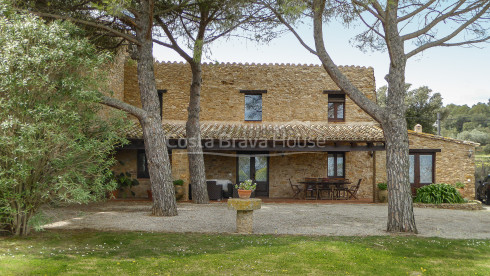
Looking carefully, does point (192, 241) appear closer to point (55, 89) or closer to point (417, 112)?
point (55, 89)

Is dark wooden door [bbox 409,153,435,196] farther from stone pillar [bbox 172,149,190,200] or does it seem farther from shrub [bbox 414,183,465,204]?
stone pillar [bbox 172,149,190,200]

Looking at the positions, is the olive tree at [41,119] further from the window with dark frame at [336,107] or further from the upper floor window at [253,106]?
the window with dark frame at [336,107]

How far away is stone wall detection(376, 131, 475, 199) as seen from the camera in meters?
14.8

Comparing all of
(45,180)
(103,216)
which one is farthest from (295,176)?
(45,180)

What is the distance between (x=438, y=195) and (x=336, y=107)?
5192mm

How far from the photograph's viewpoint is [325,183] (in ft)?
47.9

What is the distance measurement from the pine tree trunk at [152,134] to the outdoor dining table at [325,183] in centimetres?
593

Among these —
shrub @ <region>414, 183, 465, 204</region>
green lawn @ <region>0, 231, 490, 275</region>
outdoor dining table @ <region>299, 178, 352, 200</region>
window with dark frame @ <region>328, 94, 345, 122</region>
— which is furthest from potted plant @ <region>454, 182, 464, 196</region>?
green lawn @ <region>0, 231, 490, 275</region>

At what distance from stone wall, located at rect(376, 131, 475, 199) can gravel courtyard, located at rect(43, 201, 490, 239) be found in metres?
2.65

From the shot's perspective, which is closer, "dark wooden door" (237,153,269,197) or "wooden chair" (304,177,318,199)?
"wooden chair" (304,177,318,199)

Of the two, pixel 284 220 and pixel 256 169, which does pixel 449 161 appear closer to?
pixel 256 169

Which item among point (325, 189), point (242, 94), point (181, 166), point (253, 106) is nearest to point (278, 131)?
point (253, 106)

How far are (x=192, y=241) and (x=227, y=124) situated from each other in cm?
920

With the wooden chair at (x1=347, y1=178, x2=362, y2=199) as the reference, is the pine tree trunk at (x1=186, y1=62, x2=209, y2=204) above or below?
above
